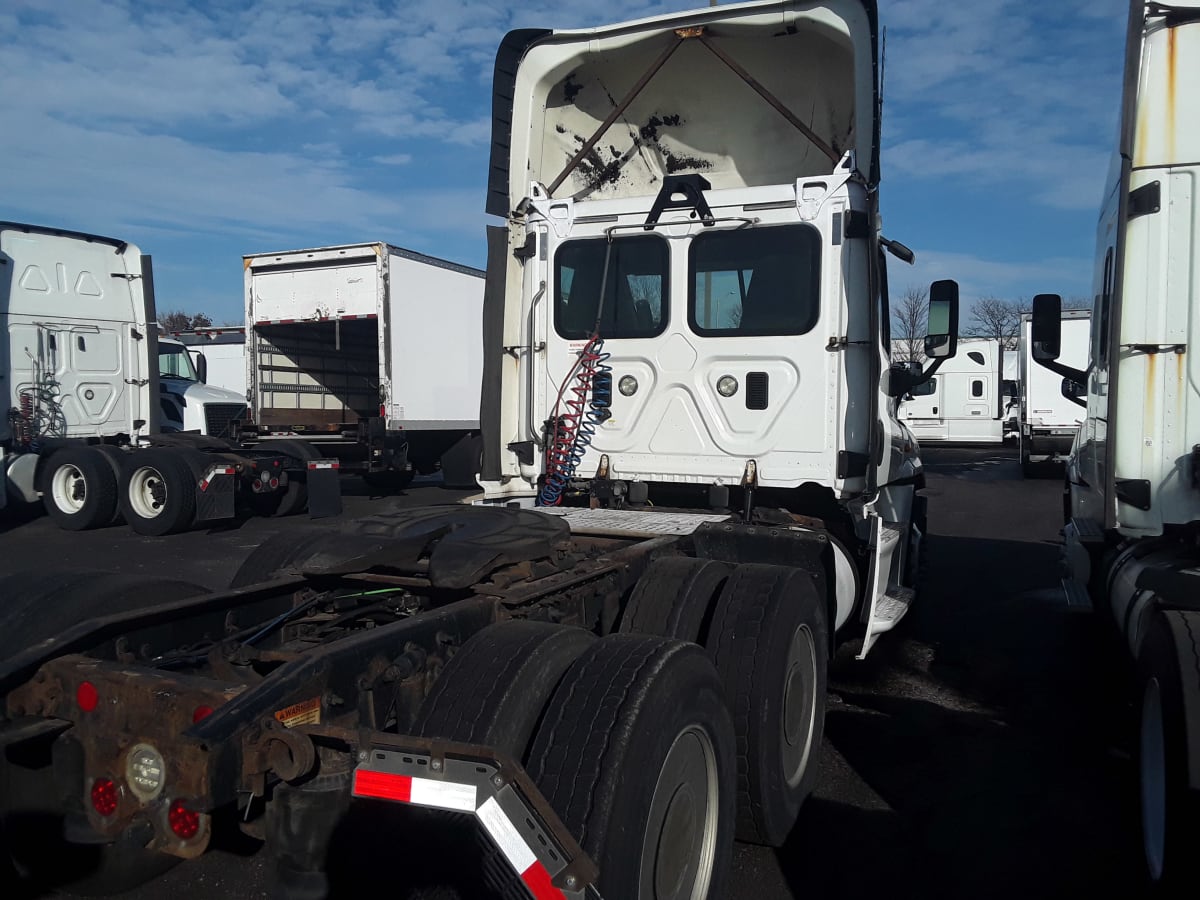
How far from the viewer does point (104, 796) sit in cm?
242

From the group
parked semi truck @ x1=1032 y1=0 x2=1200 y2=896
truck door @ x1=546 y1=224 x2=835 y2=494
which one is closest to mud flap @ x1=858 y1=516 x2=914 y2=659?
truck door @ x1=546 y1=224 x2=835 y2=494

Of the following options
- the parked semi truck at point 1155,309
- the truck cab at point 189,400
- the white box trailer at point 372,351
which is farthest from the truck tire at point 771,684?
the truck cab at point 189,400

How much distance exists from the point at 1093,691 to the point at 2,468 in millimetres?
13178

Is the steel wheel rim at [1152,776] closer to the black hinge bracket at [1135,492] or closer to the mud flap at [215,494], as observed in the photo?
the black hinge bracket at [1135,492]

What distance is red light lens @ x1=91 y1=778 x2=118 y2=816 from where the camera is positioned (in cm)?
241

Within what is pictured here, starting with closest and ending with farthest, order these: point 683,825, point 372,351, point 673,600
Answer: point 683,825 → point 673,600 → point 372,351

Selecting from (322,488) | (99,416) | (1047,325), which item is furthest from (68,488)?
(1047,325)

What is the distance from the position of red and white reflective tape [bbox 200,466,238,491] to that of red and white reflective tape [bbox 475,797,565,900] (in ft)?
35.6

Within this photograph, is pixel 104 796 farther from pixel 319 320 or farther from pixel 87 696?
pixel 319 320

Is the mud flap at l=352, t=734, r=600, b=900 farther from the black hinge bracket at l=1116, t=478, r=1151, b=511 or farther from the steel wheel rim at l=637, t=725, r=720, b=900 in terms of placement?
the black hinge bracket at l=1116, t=478, r=1151, b=511

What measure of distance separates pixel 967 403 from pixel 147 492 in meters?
25.0

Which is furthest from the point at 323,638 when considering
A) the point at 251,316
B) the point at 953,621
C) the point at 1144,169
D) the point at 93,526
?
the point at 251,316

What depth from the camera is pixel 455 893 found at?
2406 mm

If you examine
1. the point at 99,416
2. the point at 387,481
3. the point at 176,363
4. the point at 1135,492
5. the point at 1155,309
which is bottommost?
the point at 387,481
